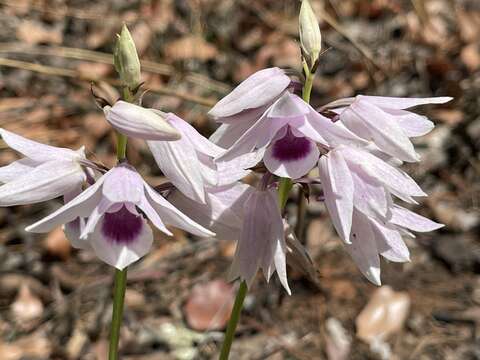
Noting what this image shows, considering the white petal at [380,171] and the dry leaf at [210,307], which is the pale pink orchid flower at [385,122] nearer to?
the white petal at [380,171]

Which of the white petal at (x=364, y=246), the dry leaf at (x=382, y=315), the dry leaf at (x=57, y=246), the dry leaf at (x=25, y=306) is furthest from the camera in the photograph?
the dry leaf at (x=57, y=246)

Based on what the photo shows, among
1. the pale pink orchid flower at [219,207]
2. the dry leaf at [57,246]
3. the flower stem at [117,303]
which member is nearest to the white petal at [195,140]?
the pale pink orchid flower at [219,207]

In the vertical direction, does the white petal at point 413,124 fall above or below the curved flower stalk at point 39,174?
above

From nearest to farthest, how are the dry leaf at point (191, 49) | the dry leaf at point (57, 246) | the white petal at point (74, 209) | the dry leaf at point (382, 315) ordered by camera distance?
the white petal at point (74, 209) → the dry leaf at point (382, 315) → the dry leaf at point (57, 246) → the dry leaf at point (191, 49)

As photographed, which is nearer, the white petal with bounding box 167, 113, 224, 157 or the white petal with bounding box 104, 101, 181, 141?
the white petal with bounding box 104, 101, 181, 141

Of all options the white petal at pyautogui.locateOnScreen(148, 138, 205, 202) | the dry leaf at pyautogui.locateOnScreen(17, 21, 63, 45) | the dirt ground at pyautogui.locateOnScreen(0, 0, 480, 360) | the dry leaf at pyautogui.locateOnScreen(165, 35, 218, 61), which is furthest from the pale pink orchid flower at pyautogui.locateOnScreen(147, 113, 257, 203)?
the dry leaf at pyautogui.locateOnScreen(17, 21, 63, 45)

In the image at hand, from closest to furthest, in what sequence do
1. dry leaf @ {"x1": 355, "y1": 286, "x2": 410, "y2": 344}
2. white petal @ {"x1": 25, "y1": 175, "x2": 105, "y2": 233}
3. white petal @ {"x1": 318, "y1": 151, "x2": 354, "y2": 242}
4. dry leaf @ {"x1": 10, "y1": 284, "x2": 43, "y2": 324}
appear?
1. white petal @ {"x1": 25, "y1": 175, "x2": 105, "y2": 233}
2. white petal @ {"x1": 318, "y1": 151, "x2": 354, "y2": 242}
3. dry leaf @ {"x1": 355, "y1": 286, "x2": 410, "y2": 344}
4. dry leaf @ {"x1": 10, "y1": 284, "x2": 43, "y2": 324}

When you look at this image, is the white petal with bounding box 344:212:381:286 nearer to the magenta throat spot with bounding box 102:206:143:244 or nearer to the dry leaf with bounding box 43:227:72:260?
the magenta throat spot with bounding box 102:206:143:244
